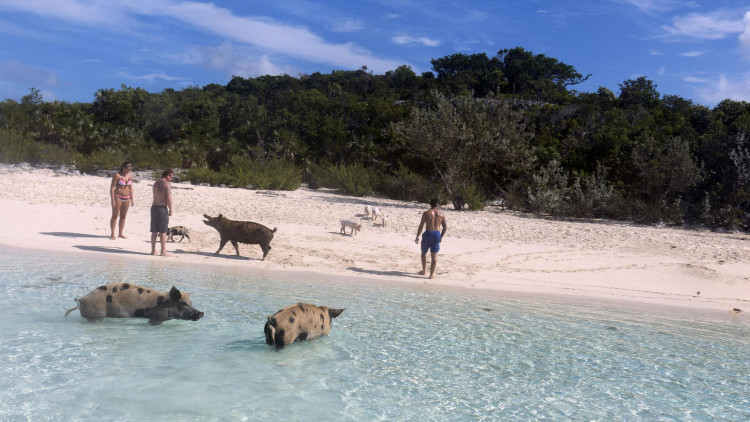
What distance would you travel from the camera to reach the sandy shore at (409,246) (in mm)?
11617

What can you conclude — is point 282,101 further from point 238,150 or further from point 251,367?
point 251,367

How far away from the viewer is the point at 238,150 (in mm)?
29094

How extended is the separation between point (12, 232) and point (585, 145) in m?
21.9

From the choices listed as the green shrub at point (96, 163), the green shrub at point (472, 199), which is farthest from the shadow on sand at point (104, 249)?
the green shrub at point (96, 163)

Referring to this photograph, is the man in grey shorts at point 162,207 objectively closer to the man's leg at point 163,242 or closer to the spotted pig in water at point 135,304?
the man's leg at point 163,242

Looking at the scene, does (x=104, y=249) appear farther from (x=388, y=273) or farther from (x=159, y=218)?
(x=388, y=273)

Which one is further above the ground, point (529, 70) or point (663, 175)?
point (529, 70)

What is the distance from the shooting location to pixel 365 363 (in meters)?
6.02

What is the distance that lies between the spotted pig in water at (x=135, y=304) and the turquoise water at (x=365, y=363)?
19 centimetres

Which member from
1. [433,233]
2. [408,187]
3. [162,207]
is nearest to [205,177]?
[408,187]

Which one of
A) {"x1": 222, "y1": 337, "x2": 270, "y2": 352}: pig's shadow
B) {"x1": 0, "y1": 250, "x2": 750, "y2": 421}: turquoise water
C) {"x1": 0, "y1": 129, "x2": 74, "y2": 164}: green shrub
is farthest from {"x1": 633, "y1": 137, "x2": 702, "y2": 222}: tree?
{"x1": 0, "y1": 129, "x2": 74, "y2": 164}: green shrub

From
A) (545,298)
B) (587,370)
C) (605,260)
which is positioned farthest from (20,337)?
(605,260)

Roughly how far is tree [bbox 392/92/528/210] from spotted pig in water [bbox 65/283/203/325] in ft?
51.7

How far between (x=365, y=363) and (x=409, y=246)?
837cm
